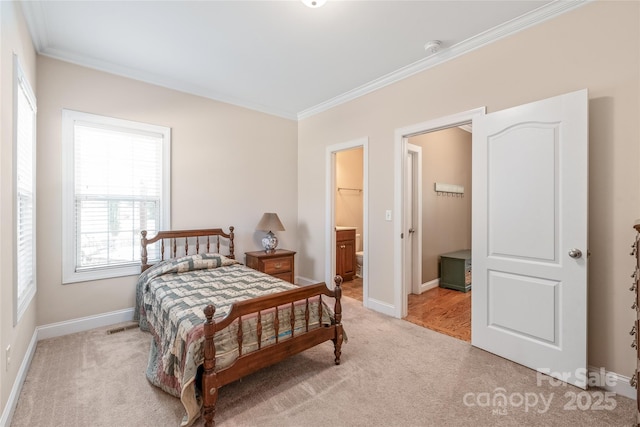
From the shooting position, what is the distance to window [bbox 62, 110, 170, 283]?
287 centimetres

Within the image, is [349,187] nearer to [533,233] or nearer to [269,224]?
[269,224]

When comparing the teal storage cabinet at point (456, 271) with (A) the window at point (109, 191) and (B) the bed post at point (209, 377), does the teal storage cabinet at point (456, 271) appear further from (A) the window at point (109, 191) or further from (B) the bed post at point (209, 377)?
(A) the window at point (109, 191)

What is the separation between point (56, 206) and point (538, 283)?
4.28 metres

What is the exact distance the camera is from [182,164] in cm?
356

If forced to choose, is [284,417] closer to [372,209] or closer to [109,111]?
[372,209]

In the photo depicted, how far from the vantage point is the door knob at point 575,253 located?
1971mm

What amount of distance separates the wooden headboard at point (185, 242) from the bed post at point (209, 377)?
205 centimetres

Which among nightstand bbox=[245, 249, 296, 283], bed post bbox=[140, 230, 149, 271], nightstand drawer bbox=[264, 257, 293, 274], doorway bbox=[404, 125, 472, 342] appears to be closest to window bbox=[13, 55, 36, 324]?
bed post bbox=[140, 230, 149, 271]

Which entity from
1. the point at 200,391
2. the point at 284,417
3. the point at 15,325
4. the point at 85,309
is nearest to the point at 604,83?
the point at 284,417

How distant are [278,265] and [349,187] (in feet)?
7.38

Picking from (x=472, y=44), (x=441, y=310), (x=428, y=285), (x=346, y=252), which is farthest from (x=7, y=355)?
(x=428, y=285)

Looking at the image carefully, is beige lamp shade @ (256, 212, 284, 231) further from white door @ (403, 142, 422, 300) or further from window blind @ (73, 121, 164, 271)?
white door @ (403, 142, 422, 300)

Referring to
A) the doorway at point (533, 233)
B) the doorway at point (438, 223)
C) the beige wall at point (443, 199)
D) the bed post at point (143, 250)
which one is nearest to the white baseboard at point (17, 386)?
the bed post at point (143, 250)

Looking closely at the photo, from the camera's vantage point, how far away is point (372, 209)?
11.7 ft
